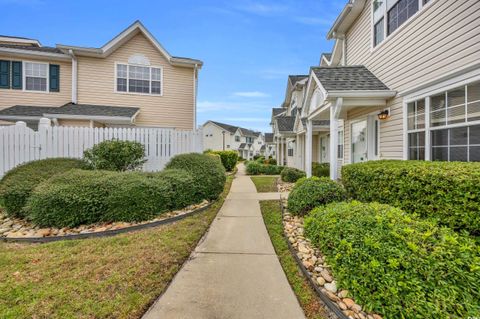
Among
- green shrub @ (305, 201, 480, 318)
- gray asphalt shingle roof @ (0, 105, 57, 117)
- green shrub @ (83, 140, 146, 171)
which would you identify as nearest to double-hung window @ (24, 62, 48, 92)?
gray asphalt shingle roof @ (0, 105, 57, 117)

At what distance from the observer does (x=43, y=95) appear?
11.9m

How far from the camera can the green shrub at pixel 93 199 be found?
4.83 m

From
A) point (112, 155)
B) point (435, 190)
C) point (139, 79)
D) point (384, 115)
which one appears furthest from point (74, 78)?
point (435, 190)

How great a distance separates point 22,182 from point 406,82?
10247 mm

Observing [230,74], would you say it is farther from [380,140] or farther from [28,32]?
[380,140]

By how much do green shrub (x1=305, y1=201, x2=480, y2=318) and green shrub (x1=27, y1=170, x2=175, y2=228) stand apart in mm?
4258

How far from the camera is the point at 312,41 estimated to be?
1861 centimetres

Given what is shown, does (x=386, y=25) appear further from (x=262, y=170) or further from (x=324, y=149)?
(x=262, y=170)

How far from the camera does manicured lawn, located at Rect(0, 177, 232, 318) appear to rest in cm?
243

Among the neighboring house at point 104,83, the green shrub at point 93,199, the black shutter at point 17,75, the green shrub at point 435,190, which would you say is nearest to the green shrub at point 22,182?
the green shrub at point 93,199

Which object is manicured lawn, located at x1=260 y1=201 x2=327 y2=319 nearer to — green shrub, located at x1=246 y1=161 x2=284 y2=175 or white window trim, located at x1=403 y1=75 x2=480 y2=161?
white window trim, located at x1=403 y1=75 x2=480 y2=161

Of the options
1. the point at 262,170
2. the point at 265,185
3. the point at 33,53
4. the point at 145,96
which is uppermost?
the point at 33,53

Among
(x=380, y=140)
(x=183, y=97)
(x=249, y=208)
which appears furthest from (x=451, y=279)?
(x=183, y=97)

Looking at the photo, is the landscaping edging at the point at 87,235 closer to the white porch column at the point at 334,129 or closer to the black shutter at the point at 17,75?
the white porch column at the point at 334,129
